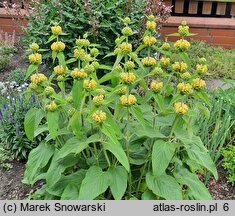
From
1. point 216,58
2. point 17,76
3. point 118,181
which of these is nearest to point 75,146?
point 118,181

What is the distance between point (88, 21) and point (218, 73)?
6.56ft

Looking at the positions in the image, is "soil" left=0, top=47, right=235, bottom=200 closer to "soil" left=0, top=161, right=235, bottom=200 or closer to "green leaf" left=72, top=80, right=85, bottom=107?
"soil" left=0, top=161, right=235, bottom=200

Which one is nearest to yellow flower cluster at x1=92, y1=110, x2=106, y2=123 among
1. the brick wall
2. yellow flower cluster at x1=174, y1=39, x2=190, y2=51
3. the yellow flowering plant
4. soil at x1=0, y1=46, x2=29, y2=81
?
the yellow flowering plant

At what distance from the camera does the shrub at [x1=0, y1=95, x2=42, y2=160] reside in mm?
3404

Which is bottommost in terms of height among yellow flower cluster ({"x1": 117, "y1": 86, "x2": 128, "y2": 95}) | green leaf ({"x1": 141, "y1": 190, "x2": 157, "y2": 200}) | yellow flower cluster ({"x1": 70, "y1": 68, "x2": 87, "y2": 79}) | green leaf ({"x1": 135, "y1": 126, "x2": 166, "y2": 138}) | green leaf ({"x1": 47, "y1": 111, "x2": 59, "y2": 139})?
green leaf ({"x1": 141, "y1": 190, "x2": 157, "y2": 200})

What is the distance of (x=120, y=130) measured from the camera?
2371 millimetres

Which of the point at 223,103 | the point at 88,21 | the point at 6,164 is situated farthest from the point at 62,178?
the point at 88,21

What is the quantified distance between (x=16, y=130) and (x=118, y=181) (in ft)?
4.57

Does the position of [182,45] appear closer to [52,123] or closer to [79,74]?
[79,74]

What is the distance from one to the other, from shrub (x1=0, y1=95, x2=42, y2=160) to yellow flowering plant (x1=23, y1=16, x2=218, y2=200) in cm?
77

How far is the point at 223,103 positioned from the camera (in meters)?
3.72

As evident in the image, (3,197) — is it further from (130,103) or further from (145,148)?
(130,103)

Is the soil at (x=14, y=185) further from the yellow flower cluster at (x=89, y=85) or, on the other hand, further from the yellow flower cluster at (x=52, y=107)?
the yellow flower cluster at (x=89, y=85)

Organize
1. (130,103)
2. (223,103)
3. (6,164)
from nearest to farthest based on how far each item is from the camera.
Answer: (130,103) < (6,164) < (223,103)
